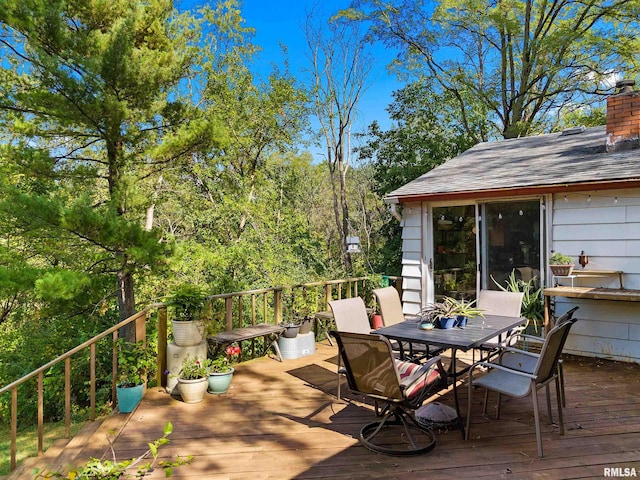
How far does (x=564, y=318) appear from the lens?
309 cm

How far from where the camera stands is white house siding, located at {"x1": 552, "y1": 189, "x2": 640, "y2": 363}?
4.77 metres

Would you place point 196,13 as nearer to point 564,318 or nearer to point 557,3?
point 557,3

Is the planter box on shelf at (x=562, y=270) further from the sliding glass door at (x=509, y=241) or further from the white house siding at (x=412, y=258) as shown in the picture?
the white house siding at (x=412, y=258)

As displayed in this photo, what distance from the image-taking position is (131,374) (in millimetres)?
3811

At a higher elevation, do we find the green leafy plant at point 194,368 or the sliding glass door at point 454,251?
the sliding glass door at point 454,251

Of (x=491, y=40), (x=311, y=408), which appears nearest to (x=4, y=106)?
(x=311, y=408)

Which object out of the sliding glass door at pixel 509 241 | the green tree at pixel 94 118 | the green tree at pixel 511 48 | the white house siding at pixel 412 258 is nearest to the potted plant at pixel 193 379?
the green tree at pixel 94 118

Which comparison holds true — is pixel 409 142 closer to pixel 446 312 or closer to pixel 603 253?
pixel 603 253

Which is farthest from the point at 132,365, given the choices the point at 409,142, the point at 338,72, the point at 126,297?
the point at 338,72

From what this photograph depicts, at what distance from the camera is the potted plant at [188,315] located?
4035mm

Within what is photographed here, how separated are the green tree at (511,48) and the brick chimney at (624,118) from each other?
228 inches

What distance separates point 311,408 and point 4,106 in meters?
6.28

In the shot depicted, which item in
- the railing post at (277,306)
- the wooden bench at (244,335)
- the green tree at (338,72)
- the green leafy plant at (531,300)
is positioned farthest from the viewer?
the green tree at (338,72)

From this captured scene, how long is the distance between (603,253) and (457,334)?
282cm
